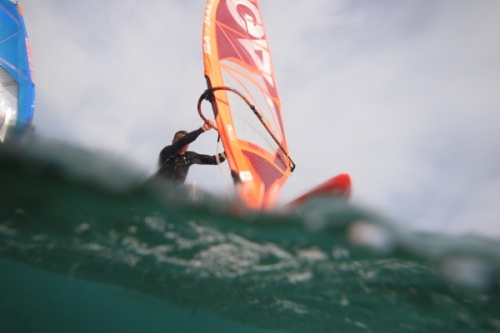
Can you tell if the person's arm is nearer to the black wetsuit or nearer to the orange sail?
the black wetsuit

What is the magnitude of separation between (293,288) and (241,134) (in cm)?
384

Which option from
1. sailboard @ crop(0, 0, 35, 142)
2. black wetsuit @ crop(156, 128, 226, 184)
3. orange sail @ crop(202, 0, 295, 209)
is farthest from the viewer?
sailboard @ crop(0, 0, 35, 142)

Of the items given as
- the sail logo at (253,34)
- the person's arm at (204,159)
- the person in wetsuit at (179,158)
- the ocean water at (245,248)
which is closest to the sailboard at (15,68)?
the ocean water at (245,248)

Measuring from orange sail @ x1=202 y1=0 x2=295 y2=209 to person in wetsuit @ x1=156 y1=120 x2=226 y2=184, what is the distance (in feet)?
1.65

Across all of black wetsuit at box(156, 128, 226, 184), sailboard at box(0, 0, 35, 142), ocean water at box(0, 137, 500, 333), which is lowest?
ocean water at box(0, 137, 500, 333)

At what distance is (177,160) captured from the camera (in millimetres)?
6027

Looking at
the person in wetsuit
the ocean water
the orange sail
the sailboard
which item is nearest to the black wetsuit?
the person in wetsuit

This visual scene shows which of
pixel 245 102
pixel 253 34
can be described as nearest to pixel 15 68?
pixel 253 34

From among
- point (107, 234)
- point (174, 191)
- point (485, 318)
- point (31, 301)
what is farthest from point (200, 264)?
point (31, 301)

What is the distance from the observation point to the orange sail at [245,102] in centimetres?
544

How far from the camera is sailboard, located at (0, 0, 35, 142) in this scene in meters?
10.7

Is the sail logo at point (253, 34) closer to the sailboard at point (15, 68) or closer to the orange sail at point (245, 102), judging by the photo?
the orange sail at point (245, 102)

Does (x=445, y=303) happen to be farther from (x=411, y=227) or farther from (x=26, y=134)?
(x=26, y=134)

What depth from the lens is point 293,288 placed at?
7.08m
